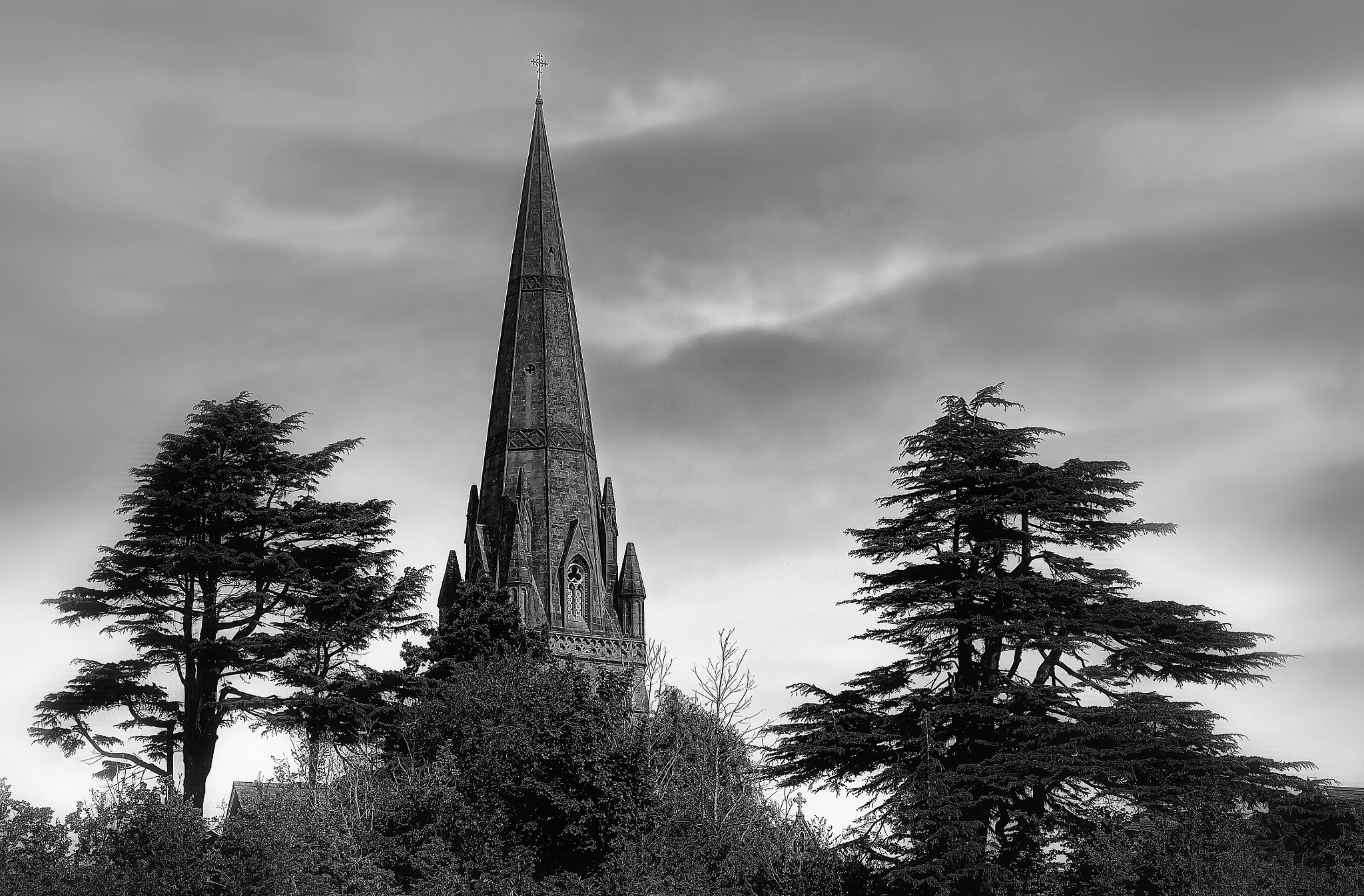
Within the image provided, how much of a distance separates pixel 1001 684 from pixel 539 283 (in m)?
39.7

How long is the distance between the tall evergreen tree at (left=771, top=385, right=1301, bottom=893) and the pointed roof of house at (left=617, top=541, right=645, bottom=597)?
28.7 meters

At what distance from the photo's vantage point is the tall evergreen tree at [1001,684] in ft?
105

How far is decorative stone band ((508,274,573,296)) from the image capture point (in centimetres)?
6975

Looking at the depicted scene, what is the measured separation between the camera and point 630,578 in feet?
214

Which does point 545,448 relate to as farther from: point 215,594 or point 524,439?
point 215,594

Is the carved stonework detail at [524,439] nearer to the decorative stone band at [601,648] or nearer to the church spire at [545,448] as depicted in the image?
the church spire at [545,448]

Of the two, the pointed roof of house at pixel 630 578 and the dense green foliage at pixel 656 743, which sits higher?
the pointed roof of house at pixel 630 578

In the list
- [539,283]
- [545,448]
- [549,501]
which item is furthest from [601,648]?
[539,283]

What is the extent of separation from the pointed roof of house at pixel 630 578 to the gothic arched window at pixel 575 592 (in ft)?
4.96

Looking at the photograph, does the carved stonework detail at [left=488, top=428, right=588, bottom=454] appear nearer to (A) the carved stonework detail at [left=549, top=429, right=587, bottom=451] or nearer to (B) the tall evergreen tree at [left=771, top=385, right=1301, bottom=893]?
(A) the carved stonework detail at [left=549, top=429, right=587, bottom=451]

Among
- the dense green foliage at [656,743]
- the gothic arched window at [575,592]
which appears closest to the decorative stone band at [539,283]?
the gothic arched window at [575,592]

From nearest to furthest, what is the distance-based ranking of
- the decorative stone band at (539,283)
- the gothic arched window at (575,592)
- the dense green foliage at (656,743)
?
the dense green foliage at (656,743) → the gothic arched window at (575,592) → the decorative stone band at (539,283)

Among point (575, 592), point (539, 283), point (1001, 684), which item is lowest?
point (1001, 684)

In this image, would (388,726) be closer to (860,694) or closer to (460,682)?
(460,682)
